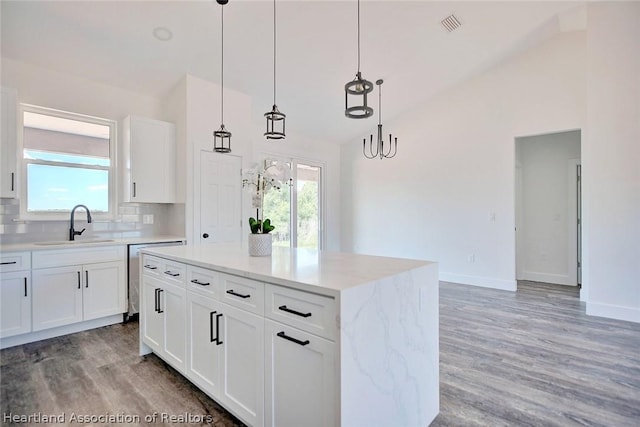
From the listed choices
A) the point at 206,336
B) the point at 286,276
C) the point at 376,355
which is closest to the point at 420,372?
the point at 376,355

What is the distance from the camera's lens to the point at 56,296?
3078mm

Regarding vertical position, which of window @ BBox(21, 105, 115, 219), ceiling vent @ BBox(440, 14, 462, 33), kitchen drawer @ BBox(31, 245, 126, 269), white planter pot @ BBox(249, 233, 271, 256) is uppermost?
ceiling vent @ BBox(440, 14, 462, 33)

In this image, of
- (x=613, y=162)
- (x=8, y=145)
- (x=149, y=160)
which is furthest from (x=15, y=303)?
(x=613, y=162)

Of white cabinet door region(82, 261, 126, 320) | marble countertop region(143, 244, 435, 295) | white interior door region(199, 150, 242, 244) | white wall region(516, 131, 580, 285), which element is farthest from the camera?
white wall region(516, 131, 580, 285)

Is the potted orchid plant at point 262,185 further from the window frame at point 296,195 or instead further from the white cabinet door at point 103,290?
the window frame at point 296,195

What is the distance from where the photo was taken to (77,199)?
146 inches

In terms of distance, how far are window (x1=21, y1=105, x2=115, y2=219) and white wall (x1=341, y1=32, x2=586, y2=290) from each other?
4.02 metres

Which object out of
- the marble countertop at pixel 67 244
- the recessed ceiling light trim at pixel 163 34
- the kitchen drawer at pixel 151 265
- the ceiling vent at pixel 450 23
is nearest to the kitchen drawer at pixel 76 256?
the marble countertop at pixel 67 244

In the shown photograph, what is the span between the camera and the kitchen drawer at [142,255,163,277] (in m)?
2.39

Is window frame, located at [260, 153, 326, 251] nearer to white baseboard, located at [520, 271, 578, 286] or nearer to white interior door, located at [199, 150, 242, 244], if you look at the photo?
white interior door, located at [199, 150, 242, 244]

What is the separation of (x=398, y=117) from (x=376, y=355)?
17.8 feet

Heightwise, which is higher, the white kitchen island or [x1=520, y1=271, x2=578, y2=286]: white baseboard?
the white kitchen island

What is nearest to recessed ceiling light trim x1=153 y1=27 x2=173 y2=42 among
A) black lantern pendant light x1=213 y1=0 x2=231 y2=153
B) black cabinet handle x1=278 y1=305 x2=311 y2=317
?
black lantern pendant light x1=213 y1=0 x2=231 y2=153

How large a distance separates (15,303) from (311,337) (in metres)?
3.11
